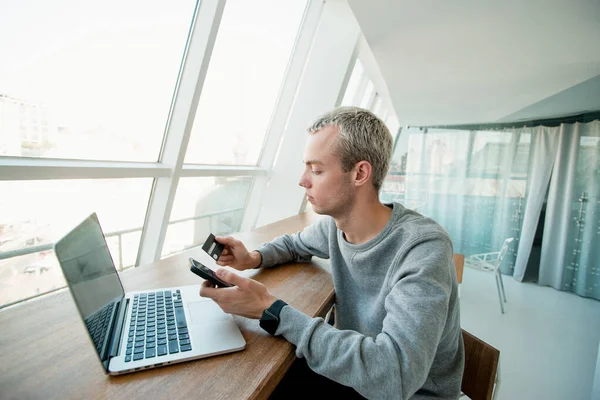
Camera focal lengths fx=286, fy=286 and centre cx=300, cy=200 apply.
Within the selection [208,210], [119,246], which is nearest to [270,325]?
[119,246]

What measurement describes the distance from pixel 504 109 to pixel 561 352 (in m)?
2.69

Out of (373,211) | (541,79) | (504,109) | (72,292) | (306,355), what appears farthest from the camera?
(504,109)

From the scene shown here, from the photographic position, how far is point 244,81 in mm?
2549

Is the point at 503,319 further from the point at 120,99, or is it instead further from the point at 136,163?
the point at 120,99

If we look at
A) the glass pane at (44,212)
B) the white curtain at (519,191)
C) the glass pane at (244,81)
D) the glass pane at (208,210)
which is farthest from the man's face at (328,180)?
the white curtain at (519,191)

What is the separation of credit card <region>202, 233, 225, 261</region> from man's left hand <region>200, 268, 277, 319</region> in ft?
0.82

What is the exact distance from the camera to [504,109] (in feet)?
11.7

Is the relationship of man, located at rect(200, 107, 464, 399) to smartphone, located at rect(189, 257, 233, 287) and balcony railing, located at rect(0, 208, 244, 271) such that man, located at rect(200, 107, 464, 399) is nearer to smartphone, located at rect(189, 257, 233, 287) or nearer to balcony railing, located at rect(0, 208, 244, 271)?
smartphone, located at rect(189, 257, 233, 287)

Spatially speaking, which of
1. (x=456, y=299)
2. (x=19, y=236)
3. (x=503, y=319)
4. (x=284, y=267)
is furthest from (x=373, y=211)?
(x=503, y=319)

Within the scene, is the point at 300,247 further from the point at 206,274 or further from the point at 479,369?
the point at 479,369

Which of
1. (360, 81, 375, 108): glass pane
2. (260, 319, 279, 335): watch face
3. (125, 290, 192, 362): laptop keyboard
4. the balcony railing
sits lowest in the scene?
the balcony railing

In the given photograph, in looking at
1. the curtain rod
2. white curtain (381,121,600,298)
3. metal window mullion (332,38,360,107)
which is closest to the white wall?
metal window mullion (332,38,360,107)

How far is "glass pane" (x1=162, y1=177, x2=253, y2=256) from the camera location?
2689 mm

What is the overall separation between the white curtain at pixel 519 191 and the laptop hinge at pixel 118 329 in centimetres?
325
